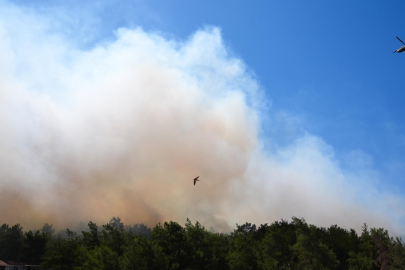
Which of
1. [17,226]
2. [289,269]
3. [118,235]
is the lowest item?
[289,269]

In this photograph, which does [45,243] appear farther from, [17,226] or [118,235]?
[118,235]

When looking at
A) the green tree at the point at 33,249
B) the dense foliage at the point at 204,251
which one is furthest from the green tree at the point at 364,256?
the green tree at the point at 33,249

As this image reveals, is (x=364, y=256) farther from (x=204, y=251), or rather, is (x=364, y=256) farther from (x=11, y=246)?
(x=11, y=246)

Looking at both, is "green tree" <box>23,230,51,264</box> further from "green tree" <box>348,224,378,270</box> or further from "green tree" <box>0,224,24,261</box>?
"green tree" <box>348,224,378,270</box>

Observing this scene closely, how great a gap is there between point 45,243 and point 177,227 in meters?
108

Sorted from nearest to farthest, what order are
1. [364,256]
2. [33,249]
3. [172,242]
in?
1. [172,242]
2. [364,256]
3. [33,249]

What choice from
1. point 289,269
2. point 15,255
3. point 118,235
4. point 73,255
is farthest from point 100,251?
point 15,255

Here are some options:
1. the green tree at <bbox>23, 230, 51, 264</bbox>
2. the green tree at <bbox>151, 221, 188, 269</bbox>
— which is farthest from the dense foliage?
the green tree at <bbox>23, 230, 51, 264</bbox>

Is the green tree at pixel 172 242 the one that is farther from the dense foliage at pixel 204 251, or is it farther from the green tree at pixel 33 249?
the green tree at pixel 33 249

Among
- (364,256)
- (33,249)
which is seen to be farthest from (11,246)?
(364,256)

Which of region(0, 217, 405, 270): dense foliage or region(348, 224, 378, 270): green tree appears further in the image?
region(348, 224, 378, 270): green tree

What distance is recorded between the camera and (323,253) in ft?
247

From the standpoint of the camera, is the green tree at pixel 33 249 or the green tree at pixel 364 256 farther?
the green tree at pixel 33 249

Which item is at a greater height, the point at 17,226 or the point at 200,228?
the point at 17,226
